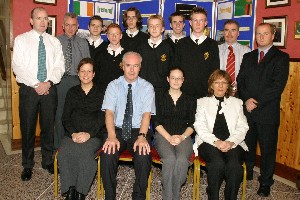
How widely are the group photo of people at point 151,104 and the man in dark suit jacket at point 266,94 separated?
0.04 feet

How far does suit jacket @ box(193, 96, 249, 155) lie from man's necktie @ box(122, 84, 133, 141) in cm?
68

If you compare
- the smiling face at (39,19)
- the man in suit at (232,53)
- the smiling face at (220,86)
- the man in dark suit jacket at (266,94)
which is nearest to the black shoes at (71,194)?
the smiling face at (220,86)

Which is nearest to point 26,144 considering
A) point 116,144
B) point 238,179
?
point 116,144

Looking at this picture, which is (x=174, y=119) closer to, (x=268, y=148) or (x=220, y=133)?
(x=220, y=133)

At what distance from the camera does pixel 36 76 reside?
375 centimetres

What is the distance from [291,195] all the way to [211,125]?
132 cm

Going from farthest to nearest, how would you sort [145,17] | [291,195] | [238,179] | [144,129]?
[145,17], [291,195], [144,129], [238,179]

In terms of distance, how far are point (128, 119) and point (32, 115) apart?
4.01ft

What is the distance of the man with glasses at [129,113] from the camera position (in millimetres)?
3100

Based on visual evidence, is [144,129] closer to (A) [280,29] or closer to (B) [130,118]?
(B) [130,118]

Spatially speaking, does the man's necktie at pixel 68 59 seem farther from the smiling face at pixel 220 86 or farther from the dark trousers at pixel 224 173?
the dark trousers at pixel 224 173

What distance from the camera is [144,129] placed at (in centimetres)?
327

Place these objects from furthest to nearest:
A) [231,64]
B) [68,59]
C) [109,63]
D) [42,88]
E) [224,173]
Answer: [68,59] → [231,64] → [109,63] → [42,88] → [224,173]

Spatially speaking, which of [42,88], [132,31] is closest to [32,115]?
[42,88]
